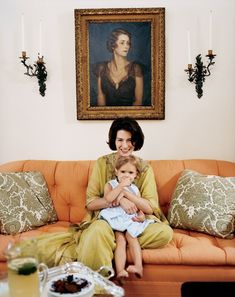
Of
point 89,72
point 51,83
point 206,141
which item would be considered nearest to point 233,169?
point 206,141

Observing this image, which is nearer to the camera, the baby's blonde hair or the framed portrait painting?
the baby's blonde hair

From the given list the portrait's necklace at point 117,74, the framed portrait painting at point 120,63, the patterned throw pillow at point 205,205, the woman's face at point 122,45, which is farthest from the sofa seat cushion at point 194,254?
the woman's face at point 122,45

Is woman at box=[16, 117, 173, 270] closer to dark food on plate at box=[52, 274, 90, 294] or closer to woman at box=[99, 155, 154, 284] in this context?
woman at box=[99, 155, 154, 284]

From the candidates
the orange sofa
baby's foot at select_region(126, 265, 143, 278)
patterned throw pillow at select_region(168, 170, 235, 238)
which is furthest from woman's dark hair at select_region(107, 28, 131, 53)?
baby's foot at select_region(126, 265, 143, 278)

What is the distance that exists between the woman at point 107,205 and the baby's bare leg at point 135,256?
5 cm

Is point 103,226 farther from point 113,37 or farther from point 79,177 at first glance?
point 113,37

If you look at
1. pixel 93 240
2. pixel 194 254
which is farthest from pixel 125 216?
pixel 194 254

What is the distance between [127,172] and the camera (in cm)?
227

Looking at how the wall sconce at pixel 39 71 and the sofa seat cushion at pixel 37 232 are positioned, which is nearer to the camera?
the sofa seat cushion at pixel 37 232

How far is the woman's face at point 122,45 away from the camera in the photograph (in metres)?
2.80

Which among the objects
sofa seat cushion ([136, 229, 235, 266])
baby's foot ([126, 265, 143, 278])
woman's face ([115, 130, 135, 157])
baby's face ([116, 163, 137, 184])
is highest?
woman's face ([115, 130, 135, 157])

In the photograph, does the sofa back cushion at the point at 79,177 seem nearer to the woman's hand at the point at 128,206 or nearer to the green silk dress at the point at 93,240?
the green silk dress at the point at 93,240

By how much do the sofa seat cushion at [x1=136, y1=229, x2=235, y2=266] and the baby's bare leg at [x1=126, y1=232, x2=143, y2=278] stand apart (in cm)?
4

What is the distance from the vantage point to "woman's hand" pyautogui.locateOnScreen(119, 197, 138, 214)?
2182mm
